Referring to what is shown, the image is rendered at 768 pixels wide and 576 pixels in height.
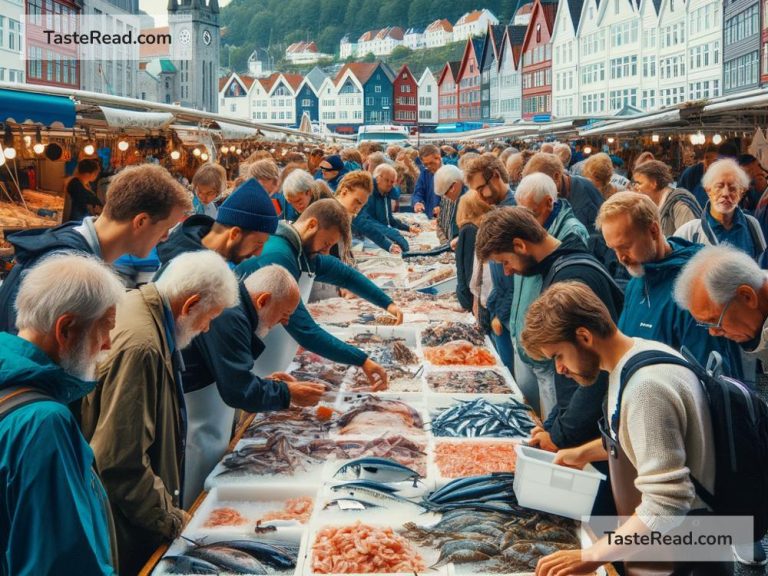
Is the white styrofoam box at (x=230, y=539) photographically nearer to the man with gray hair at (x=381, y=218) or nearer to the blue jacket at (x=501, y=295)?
the blue jacket at (x=501, y=295)

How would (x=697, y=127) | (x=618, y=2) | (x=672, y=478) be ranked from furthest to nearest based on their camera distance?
1. (x=618, y=2)
2. (x=697, y=127)
3. (x=672, y=478)

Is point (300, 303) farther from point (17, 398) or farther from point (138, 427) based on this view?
point (17, 398)

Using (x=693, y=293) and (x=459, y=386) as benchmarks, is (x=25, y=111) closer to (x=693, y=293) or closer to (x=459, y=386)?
(x=459, y=386)

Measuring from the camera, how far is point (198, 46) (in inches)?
3575

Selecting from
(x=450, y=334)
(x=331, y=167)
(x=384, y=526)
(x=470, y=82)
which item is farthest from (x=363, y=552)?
(x=470, y=82)

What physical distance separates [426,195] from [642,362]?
10.9 m

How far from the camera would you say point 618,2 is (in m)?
50.8

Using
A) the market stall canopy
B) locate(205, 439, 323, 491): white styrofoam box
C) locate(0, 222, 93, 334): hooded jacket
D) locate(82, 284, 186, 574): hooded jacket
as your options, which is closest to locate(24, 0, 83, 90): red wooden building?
the market stall canopy

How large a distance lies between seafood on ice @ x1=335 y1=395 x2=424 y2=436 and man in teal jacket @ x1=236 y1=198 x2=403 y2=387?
10.9 inches

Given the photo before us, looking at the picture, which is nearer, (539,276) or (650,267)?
(650,267)

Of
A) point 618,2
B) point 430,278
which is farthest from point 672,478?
point 618,2

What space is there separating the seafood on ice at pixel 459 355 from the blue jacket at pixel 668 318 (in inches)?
61.8

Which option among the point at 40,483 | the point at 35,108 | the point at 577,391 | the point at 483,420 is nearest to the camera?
the point at 40,483

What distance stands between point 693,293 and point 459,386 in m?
2.13
